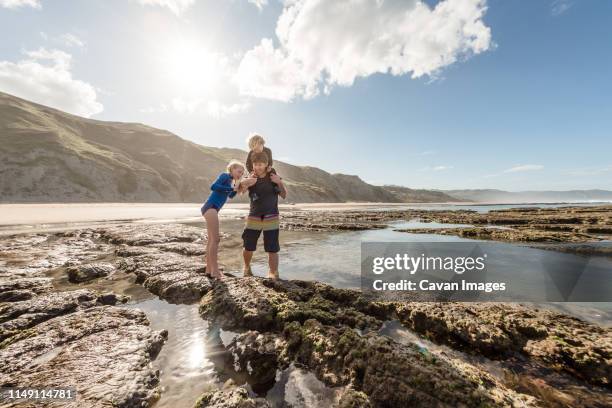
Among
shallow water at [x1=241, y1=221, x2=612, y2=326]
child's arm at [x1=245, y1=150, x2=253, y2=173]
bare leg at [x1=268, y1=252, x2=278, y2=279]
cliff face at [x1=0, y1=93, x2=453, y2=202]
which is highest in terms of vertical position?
cliff face at [x1=0, y1=93, x2=453, y2=202]

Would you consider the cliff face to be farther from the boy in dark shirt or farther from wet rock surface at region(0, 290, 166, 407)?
the boy in dark shirt

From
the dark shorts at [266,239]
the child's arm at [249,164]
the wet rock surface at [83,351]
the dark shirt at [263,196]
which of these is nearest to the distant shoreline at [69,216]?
the wet rock surface at [83,351]

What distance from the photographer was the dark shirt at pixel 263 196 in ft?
19.9

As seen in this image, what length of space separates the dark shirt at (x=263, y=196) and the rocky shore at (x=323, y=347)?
1.64m

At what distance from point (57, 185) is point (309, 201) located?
7494 cm

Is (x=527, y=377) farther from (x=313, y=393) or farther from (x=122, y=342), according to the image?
(x=122, y=342)

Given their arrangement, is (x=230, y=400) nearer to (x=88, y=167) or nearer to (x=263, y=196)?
(x=263, y=196)

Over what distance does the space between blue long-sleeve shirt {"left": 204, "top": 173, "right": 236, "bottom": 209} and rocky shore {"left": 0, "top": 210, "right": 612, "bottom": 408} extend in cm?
180

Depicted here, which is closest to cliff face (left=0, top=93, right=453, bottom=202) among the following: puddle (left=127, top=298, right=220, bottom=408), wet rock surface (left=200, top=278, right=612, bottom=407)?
puddle (left=127, top=298, right=220, bottom=408)

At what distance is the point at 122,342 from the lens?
3.41m

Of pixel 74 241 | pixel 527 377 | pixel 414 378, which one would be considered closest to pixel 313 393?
pixel 414 378

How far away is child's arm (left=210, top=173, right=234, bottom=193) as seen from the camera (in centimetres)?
605

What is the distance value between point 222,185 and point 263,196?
38.7 inches

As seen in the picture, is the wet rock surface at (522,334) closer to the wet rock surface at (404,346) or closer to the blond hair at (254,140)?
the wet rock surface at (404,346)
